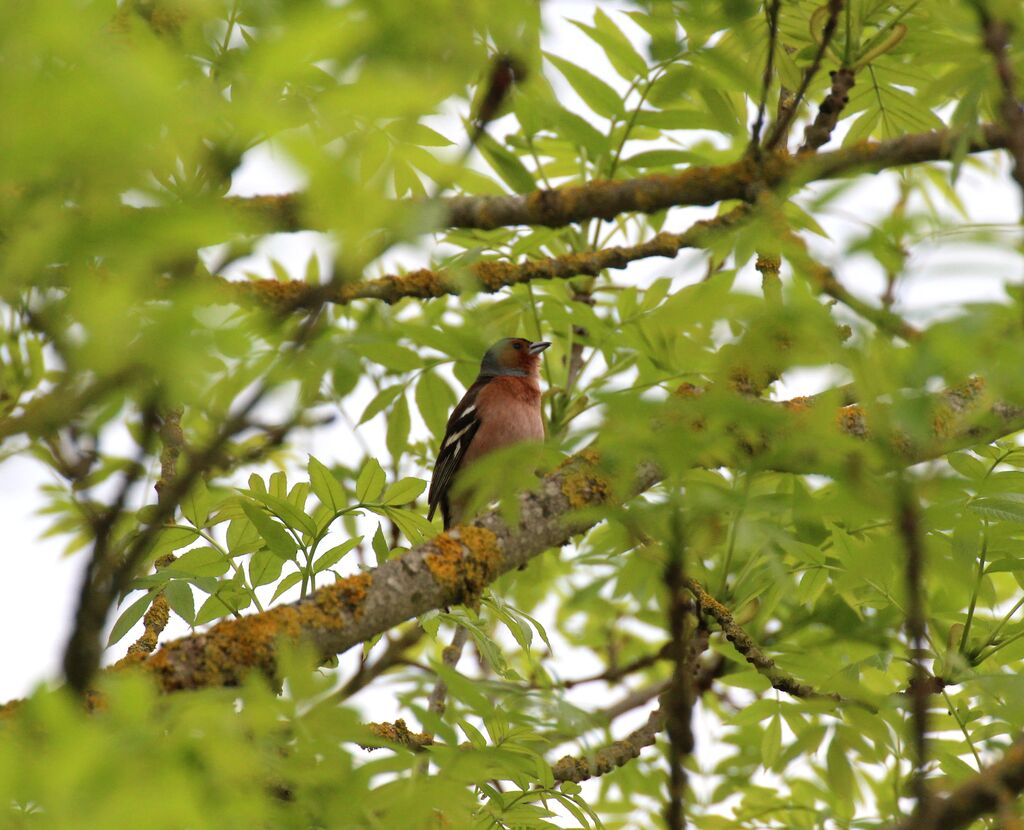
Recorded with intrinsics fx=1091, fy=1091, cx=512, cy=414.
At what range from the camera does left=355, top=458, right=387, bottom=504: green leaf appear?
4715 mm

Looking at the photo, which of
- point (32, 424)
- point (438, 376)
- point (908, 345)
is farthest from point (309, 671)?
point (438, 376)

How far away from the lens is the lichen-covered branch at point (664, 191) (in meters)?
3.64

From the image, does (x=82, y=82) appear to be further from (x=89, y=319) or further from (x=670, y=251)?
(x=670, y=251)

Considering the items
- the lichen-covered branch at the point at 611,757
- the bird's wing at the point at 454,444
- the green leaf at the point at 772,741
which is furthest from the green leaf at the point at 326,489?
the bird's wing at the point at 454,444

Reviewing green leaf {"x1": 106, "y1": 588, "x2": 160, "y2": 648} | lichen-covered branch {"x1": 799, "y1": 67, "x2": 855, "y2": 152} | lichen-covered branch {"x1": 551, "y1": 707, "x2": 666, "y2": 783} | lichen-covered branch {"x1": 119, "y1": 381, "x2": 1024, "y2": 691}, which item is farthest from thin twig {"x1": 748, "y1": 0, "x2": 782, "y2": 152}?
green leaf {"x1": 106, "y1": 588, "x2": 160, "y2": 648}

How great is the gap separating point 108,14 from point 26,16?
0.92 m

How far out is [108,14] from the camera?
104 inches

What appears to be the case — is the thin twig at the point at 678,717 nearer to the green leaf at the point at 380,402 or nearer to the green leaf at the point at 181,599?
the green leaf at the point at 181,599

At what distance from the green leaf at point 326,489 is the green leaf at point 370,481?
0.12 m

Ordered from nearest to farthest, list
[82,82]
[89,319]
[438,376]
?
[82,82] < [89,319] < [438,376]

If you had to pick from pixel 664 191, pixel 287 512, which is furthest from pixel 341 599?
pixel 664 191

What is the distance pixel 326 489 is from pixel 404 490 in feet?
1.15

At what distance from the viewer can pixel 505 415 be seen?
9.35 metres

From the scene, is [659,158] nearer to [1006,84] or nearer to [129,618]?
[1006,84]
